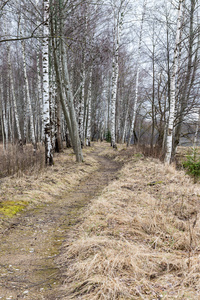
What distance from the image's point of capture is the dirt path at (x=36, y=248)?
2340 mm

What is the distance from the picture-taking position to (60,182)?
6844 millimetres

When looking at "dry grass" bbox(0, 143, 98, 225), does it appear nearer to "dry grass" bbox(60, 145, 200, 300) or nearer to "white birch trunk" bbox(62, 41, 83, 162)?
"dry grass" bbox(60, 145, 200, 300)

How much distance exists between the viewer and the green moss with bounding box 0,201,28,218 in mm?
4263

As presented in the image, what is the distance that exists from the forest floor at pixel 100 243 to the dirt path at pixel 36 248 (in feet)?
0.04

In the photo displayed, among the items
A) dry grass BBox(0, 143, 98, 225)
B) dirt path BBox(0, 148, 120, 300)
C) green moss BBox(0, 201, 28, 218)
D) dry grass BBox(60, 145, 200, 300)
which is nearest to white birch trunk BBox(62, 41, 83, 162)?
dry grass BBox(0, 143, 98, 225)

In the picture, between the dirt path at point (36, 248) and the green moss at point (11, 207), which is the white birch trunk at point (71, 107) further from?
the green moss at point (11, 207)

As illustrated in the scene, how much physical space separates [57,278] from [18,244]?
3.71ft

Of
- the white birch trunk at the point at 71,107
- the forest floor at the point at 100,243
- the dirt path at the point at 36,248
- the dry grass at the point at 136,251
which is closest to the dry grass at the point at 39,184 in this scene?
the forest floor at the point at 100,243

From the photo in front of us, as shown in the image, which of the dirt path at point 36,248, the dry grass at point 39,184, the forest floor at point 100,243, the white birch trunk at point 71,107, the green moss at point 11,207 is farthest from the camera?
the white birch trunk at point 71,107

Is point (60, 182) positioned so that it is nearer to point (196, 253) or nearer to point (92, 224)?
point (92, 224)

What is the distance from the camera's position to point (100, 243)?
292cm

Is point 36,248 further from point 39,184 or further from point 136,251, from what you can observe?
point 39,184

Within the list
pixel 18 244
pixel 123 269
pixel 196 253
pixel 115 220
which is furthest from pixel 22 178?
pixel 196 253

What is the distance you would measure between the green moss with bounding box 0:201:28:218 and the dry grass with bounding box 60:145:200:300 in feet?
5.15
